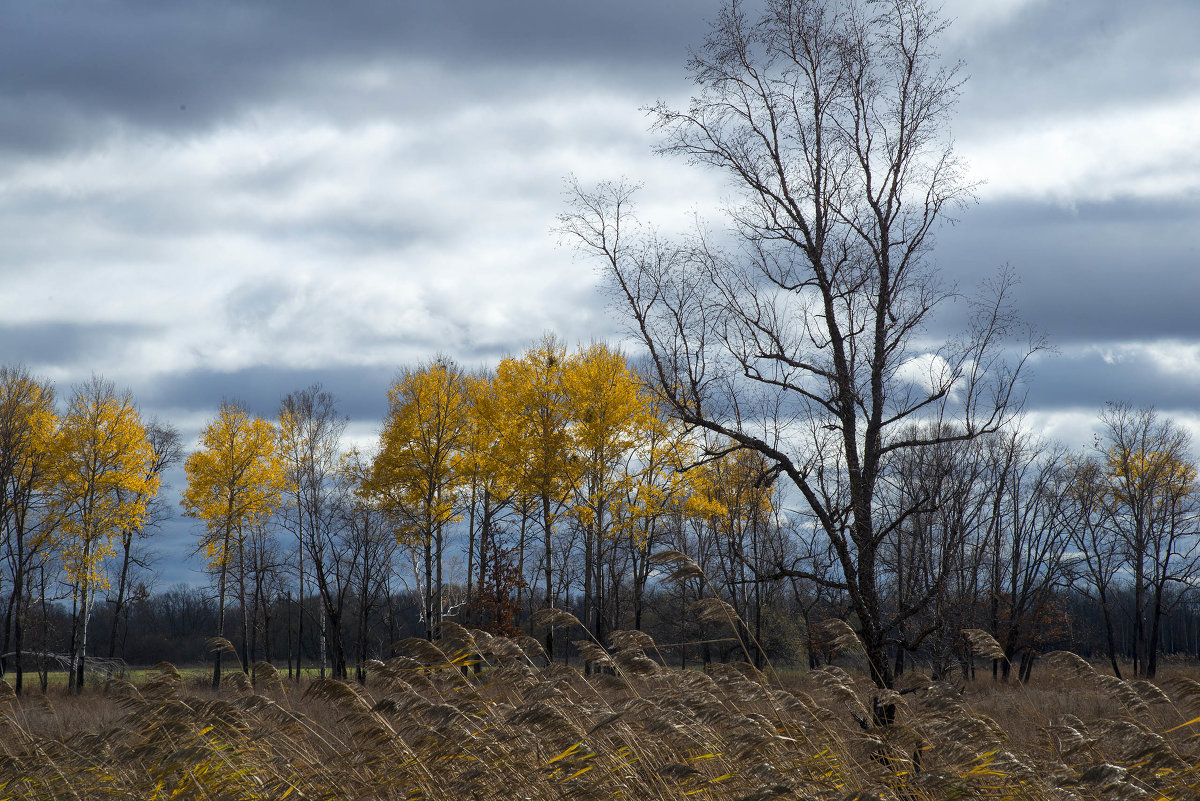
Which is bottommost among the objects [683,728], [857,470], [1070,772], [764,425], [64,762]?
[64,762]

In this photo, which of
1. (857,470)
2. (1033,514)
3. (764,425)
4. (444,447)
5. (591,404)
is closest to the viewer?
(857,470)

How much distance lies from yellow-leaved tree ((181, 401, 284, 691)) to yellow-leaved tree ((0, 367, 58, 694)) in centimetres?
463

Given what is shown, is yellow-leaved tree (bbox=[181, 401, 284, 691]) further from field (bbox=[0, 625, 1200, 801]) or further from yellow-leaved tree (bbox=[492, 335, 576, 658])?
field (bbox=[0, 625, 1200, 801])

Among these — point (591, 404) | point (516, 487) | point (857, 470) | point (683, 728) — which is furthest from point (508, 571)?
point (683, 728)

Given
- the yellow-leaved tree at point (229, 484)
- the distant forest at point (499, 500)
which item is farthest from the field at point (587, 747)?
the yellow-leaved tree at point (229, 484)

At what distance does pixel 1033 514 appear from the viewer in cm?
3291

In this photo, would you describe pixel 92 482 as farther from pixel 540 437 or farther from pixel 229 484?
pixel 540 437

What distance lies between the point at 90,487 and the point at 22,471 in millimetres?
1915

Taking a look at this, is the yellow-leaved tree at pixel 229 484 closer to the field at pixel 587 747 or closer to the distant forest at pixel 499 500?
the distant forest at pixel 499 500

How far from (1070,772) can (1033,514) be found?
31.4 meters

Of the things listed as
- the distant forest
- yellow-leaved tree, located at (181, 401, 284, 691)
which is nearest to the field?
the distant forest

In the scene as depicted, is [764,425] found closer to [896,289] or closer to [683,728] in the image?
[896,289]

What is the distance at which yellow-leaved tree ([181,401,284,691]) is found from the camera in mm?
30859

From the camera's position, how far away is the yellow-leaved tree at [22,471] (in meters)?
25.6
